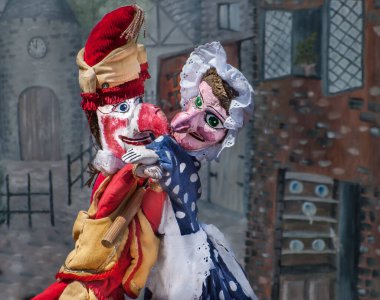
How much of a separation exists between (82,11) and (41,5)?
0.45 meters

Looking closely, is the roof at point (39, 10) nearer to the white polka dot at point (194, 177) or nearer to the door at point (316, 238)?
the door at point (316, 238)

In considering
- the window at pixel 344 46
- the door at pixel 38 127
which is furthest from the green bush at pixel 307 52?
Result: the door at pixel 38 127

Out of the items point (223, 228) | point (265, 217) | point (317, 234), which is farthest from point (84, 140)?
point (317, 234)

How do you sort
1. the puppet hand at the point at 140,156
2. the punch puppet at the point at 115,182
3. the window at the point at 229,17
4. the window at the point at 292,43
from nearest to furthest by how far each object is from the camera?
the puppet hand at the point at 140,156 → the punch puppet at the point at 115,182 → the window at the point at 292,43 → the window at the point at 229,17

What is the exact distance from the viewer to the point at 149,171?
6.36 feet

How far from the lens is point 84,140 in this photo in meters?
5.59

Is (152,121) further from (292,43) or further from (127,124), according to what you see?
(292,43)

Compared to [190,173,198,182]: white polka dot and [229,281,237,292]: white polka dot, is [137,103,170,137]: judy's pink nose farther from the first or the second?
[229,281,237,292]: white polka dot

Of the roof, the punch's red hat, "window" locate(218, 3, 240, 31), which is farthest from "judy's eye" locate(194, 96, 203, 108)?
the roof

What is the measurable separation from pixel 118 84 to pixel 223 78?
→ 35cm

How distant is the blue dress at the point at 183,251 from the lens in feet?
6.84

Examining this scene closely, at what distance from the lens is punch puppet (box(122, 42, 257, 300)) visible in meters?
2.10

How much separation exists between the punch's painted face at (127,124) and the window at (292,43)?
2.18 meters

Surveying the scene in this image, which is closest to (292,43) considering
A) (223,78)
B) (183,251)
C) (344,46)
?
(344,46)
